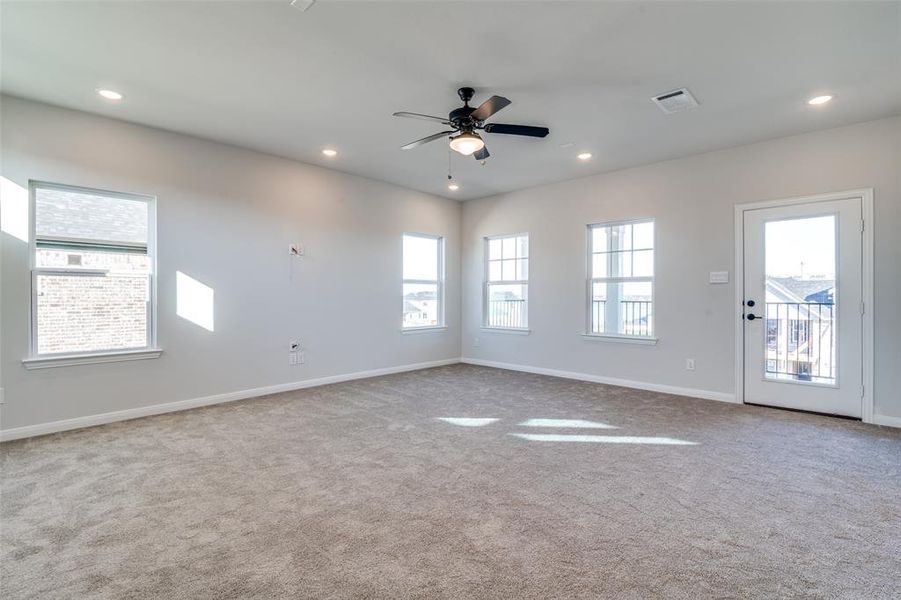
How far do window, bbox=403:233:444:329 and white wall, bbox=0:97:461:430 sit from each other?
24cm

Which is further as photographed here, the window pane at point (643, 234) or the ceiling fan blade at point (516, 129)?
the window pane at point (643, 234)

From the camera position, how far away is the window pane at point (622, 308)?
5309 mm

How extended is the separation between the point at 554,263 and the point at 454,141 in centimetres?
325

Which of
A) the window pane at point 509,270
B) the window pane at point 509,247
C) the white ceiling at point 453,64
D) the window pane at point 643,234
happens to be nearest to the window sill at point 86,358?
the white ceiling at point 453,64

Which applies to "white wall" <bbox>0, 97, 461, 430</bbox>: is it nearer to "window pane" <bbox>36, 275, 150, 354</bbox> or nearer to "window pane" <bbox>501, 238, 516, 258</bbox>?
"window pane" <bbox>36, 275, 150, 354</bbox>

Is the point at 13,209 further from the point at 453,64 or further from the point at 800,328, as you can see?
the point at 800,328

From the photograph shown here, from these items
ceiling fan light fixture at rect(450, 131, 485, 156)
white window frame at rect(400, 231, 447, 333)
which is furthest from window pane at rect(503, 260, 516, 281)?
ceiling fan light fixture at rect(450, 131, 485, 156)

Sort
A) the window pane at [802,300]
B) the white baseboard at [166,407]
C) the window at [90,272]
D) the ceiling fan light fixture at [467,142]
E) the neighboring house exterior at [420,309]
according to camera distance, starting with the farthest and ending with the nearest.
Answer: the neighboring house exterior at [420,309]
the window pane at [802,300]
the window at [90,272]
the white baseboard at [166,407]
the ceiling fan light fixture at [467,142]

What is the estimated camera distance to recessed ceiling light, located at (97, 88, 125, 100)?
10.9 feet

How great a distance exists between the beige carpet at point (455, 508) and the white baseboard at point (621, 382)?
73cm

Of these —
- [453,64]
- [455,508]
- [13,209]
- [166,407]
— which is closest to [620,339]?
[455,508]

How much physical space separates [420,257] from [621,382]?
3.48 m

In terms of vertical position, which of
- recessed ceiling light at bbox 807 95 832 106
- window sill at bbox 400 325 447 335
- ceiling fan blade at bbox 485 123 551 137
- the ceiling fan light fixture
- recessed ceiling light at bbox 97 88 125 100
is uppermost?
recessed ceiling light at bbox 97 88 125 100

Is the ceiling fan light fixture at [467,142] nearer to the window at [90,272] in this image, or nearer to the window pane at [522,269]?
the window at [90,272]
